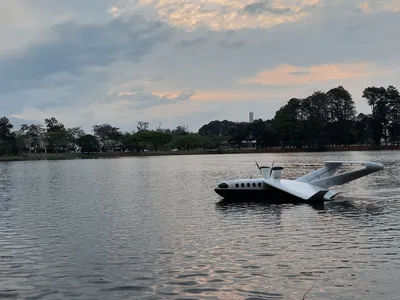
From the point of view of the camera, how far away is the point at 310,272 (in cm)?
1742

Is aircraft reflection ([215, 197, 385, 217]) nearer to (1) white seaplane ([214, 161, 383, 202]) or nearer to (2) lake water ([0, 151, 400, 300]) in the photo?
(2) lake water ([0, 151, 400, 300])

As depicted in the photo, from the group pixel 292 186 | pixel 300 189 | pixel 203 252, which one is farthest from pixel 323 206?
pixel 203 252

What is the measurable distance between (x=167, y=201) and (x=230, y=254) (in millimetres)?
23903

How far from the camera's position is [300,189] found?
42250mm

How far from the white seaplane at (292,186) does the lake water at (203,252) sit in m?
2.69

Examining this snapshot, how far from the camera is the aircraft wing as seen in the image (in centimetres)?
4041

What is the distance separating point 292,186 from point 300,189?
890 millimetres

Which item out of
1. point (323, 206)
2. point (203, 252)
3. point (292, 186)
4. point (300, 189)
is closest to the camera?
point (203, 252)

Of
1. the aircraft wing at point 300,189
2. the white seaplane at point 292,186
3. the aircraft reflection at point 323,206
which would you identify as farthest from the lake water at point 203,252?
the white seaplane at point 292,186

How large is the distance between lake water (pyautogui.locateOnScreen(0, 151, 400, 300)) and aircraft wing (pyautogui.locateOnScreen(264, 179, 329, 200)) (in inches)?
71.9

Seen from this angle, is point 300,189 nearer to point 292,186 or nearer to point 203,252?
point 292,186

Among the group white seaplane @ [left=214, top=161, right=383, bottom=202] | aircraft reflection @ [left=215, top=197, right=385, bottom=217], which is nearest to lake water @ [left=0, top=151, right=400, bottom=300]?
aircraft reflection @ [left=215, top=197, right=385, bottom=217]

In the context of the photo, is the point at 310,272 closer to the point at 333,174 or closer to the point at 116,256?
the point at 116,256

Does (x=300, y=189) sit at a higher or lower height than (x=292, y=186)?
lower
